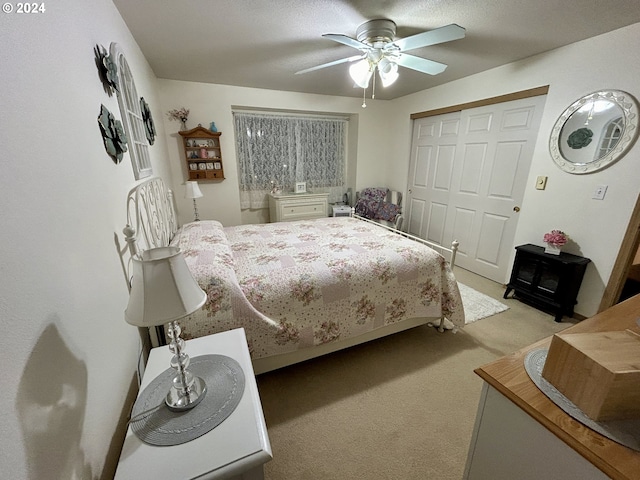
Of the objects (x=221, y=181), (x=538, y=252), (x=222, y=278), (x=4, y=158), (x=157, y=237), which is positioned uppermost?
(x=4, y=158)

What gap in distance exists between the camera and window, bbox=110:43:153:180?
1514mm

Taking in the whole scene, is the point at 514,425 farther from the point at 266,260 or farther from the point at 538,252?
the point at 538,252

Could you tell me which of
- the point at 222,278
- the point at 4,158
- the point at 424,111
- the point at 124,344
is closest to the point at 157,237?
the point at 222,278

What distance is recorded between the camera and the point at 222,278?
149cm

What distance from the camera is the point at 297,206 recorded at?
3.96 metres

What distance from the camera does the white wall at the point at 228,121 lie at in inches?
127

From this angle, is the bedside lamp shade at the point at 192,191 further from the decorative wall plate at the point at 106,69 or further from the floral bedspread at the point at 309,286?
the decorative wall plate at the point at 106,69

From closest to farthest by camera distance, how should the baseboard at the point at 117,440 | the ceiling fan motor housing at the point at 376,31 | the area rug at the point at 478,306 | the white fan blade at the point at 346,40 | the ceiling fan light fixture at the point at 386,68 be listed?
the baseboard at the point at 117,440, the white fan blade at the point at 346,40, the ceiling fan motor housing at the point at 376,31, the ceiling fan light fixture at the point at 386,68, the area rug at the point at 478,306

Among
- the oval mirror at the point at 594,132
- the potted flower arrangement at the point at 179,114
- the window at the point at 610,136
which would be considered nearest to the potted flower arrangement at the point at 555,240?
the oval mirror at the point at 594,132

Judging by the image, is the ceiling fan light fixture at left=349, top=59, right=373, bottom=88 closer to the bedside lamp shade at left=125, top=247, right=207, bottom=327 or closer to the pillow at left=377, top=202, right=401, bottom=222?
the bedside lamp shade at left=125, top=247, right=207, bottom=327

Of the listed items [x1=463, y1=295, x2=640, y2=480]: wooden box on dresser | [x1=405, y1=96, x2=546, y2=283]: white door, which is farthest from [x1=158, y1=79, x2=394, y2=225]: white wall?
[x1=463, y1=295, x2=640, y2=480]: wooden box on dresser

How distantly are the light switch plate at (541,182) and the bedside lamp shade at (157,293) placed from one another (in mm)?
3266

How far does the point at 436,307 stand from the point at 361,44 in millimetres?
2084

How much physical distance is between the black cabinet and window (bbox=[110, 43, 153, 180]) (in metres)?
3.41
